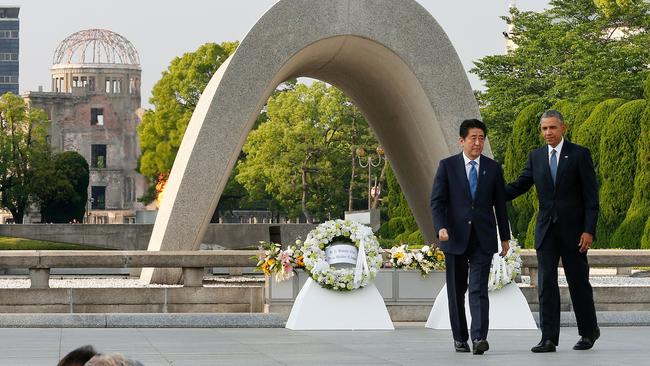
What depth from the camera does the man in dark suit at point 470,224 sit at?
449 inches

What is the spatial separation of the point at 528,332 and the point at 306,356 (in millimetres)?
3924

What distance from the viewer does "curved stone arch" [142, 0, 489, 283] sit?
19453mm

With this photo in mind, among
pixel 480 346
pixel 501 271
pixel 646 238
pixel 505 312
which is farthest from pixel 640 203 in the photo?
pixel 480 346

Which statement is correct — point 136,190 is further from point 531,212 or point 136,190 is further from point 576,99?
point 531,212

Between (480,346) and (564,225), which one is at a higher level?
(564,225)

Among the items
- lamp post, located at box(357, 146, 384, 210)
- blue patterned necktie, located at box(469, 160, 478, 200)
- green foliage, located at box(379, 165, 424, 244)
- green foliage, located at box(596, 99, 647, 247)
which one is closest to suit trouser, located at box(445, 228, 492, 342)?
blue patterned necktie, located at box(469, 160, 478, 200)

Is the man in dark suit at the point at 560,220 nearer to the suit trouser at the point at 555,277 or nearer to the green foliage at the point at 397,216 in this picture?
the suit trouser at the point at 555,277

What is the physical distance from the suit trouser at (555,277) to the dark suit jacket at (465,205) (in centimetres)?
41

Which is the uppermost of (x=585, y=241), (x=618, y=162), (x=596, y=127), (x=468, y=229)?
(x=596, y=127)

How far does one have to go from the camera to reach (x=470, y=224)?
11562 mm

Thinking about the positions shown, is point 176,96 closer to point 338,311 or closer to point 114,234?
point 114,234

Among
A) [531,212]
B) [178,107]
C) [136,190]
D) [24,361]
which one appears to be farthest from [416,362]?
[136,190]

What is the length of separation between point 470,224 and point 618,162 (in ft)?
101

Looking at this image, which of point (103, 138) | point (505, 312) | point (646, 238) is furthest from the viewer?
point (103, 138)
